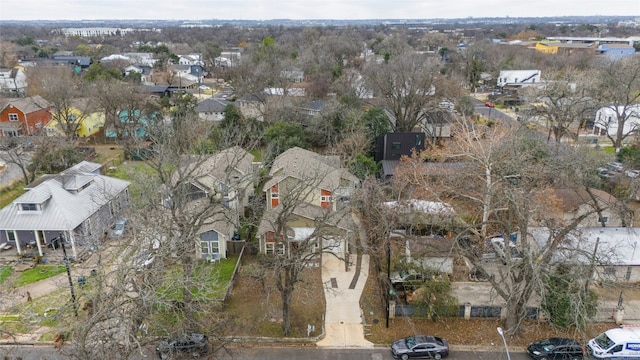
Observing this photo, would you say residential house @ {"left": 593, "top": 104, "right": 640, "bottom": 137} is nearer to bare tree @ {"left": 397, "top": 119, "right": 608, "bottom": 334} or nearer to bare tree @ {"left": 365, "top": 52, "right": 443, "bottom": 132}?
bare tree @ {"left": 365, "top": 52, "right": 443, "bottom": 132}

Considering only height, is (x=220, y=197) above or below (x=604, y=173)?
above

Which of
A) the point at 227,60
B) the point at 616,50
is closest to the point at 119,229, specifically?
the point at 227,60

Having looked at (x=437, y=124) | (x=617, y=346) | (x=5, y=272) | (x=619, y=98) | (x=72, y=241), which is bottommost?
(x=5, y=272)

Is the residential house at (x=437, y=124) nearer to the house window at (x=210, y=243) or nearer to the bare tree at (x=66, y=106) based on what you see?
the house window at (x=210, y=243)

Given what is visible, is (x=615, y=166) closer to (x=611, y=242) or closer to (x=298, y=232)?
(x=611, y=242)

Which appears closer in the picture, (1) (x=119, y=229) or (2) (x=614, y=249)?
(2) (x=614, y=249)

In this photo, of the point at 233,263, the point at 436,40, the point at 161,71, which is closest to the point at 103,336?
the point at 233,263

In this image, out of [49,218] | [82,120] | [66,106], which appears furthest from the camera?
[82,120]
